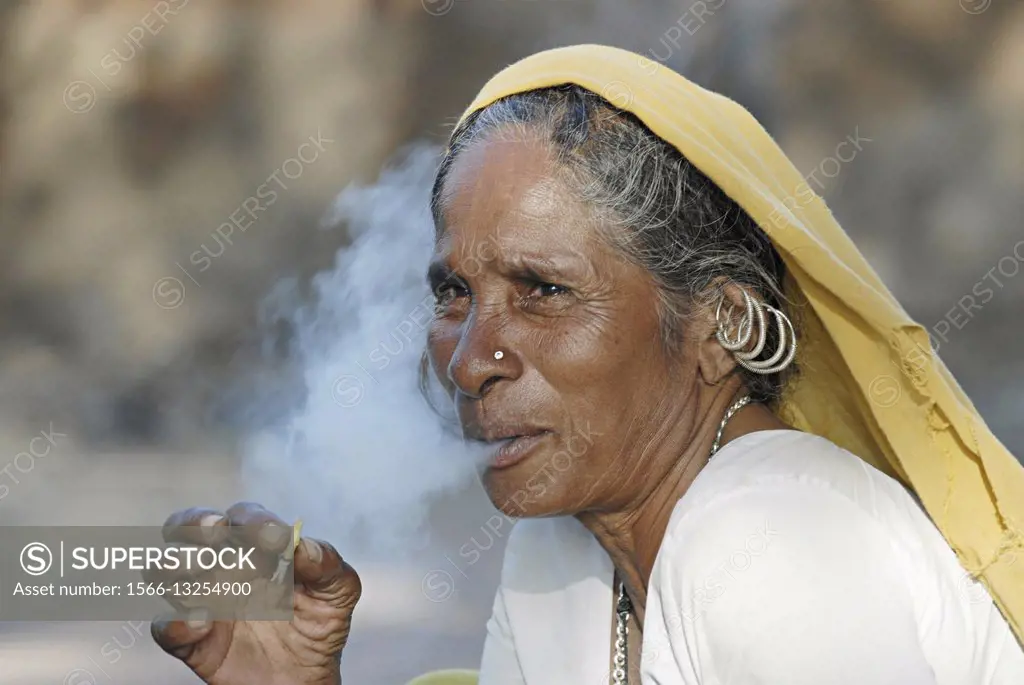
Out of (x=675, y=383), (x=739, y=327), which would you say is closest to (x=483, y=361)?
(x=675, y=383)

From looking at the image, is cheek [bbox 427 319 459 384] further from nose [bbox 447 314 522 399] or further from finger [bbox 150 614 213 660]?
finger [bbox 150 614 213 660]

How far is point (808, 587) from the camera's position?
1.28 m

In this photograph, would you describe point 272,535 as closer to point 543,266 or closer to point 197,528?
point 197,528

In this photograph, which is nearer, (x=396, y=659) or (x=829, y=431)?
(x=829, y=431)

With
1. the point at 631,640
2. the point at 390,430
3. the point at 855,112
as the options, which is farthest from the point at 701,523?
the point at 855,112

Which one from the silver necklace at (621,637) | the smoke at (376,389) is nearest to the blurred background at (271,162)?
the smoke at (376,389)

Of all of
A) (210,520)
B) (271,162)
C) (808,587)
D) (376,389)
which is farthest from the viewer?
(271,162)

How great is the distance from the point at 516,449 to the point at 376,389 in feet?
2.67

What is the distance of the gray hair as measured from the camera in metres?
1.62

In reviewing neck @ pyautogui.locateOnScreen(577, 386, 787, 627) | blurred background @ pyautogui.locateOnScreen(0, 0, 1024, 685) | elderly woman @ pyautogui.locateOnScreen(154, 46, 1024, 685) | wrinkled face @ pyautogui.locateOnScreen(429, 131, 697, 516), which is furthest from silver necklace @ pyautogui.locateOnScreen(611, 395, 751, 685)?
blurred background @ pyautogui.locateOnScreen(0, 0, 1024, 685)

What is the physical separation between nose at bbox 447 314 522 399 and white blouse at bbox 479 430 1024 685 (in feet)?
1.02

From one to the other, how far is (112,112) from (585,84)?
21.3 feet

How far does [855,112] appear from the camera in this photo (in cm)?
673

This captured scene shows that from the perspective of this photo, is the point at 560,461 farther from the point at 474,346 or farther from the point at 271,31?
the point at 271,31
